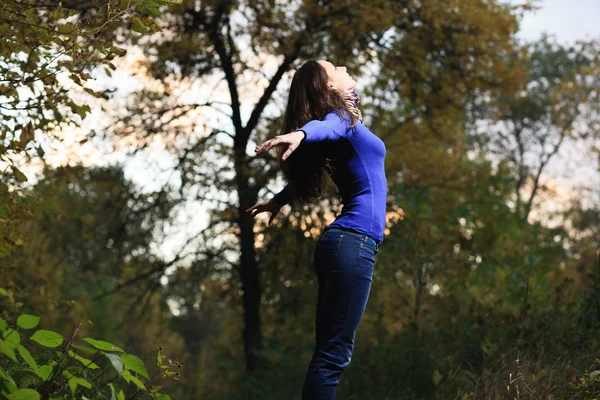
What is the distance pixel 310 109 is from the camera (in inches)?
133

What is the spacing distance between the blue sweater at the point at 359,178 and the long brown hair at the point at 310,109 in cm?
8

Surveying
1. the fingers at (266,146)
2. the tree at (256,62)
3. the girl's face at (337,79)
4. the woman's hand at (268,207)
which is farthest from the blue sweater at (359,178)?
the tree at (256,62)

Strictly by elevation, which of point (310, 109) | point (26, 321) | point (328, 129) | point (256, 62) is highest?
point (256, 62)

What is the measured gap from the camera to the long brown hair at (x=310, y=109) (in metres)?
3.35

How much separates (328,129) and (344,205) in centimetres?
41

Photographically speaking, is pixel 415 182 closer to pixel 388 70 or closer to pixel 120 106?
pixel 388 70

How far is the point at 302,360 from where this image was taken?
9.46 metres

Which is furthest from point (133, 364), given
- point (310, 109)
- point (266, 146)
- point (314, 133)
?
point (310, 109)

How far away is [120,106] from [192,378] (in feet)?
79.6

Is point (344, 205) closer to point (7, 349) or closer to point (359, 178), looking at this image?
point (359, 178)

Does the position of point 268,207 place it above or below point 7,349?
above

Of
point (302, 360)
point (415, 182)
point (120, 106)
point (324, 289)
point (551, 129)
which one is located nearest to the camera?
point (324, 289)

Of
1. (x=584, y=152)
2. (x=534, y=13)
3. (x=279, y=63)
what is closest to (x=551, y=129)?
(x=584, y=152)

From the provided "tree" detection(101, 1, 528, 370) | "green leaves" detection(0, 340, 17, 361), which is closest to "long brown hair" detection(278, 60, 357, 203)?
"green leaves" detection(0, 340, 17, 361)
